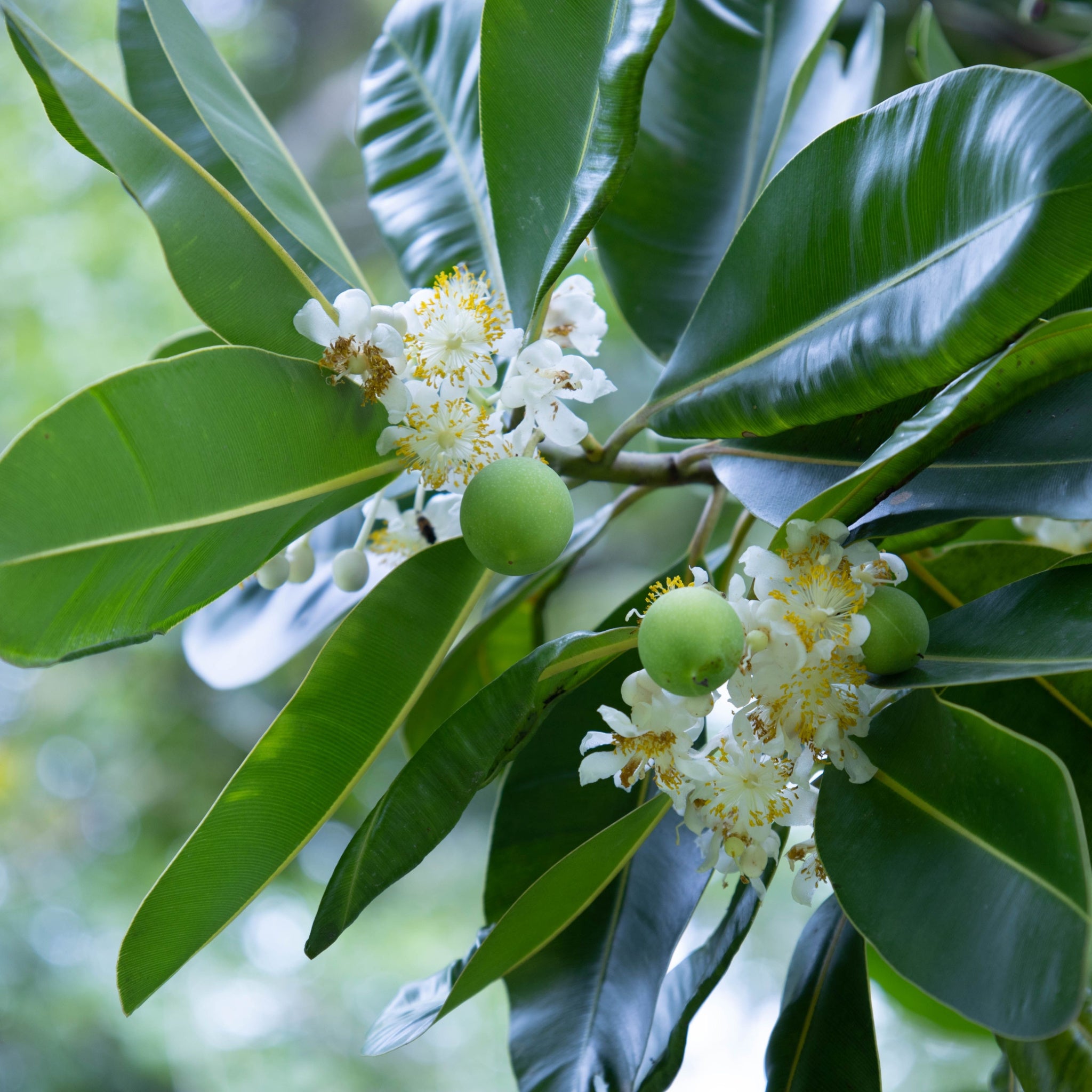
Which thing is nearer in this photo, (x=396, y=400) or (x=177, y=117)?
(x=396, y=400)

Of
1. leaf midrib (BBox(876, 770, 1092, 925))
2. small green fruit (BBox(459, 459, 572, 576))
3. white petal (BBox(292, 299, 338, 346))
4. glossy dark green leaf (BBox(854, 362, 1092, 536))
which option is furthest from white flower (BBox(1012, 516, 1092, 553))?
white petal (BBox(292, 299, 338, 346))

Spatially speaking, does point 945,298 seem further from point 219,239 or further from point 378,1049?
point 378,1049

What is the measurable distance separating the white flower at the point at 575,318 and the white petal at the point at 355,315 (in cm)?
16

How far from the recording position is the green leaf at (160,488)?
0.49 meters

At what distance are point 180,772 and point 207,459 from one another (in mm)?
3710

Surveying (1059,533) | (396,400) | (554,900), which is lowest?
(1059,533)

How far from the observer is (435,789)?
0.58 metres

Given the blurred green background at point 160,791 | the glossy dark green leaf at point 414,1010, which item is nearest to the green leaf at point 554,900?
the glossy dark green leaf at point 414,1010

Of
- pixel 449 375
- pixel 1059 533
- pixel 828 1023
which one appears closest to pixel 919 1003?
pixel 828 1023

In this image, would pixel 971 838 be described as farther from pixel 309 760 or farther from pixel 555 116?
pixel 555 116

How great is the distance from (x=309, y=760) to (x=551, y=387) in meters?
0.30

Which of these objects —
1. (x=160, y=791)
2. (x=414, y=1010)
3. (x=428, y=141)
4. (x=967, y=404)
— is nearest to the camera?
(x=967, y=404)

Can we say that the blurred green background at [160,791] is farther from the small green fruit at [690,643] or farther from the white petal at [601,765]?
the small green fruit at [690,643]

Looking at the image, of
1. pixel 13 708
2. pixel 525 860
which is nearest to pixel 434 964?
pixel 13 708
